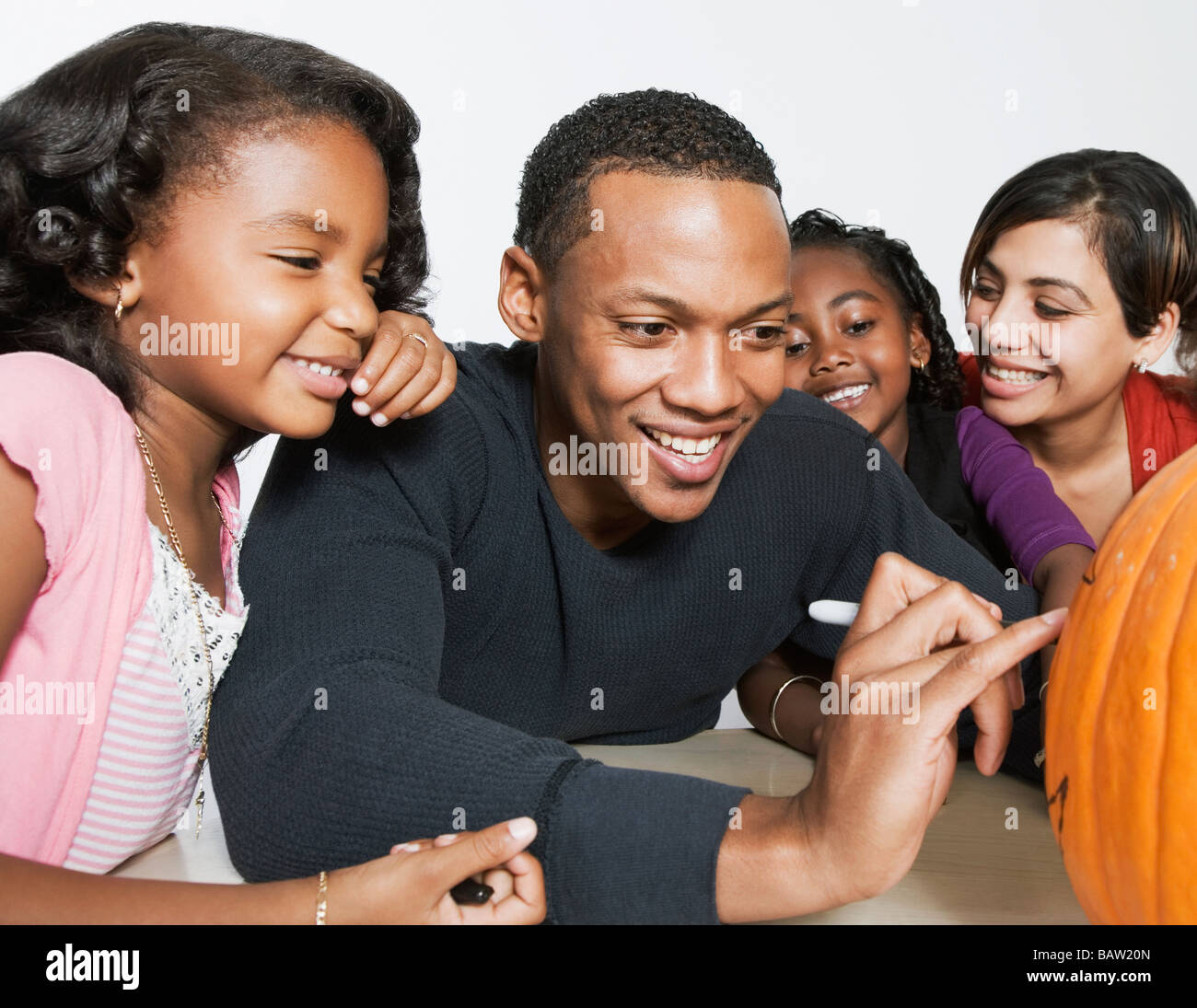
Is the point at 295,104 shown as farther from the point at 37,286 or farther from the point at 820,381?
the point at 820,381

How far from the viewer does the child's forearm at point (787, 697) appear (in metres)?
1.21

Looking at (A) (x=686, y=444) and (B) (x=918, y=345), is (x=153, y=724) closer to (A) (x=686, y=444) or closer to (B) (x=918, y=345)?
(A) (x=686, y=444)

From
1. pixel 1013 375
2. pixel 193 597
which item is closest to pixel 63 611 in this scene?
pixel 193 597

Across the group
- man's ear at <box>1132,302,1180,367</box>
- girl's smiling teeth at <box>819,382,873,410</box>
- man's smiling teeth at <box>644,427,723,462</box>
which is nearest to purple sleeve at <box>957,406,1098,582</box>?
girl's smiling teeth at <box>819,382,873,410</box>

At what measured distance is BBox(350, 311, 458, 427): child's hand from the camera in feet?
3.27

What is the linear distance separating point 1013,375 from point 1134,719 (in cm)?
121

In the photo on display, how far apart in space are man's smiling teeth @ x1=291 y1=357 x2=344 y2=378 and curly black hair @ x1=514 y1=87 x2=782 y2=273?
0.78ft

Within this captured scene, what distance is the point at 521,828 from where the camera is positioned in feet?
2.22

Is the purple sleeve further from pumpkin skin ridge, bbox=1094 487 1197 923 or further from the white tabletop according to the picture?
pumpkin skin ridge, bbox=1094 487 1197 923

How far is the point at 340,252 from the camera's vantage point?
993mm

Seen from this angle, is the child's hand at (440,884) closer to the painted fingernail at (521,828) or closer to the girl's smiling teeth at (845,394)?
the painted fingernail at (521,828)

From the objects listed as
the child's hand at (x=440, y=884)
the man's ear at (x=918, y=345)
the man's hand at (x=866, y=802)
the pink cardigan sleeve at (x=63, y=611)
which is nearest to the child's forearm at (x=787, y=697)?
the man's hand at (x=866, y=802)

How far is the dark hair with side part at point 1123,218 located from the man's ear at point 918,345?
16cm
